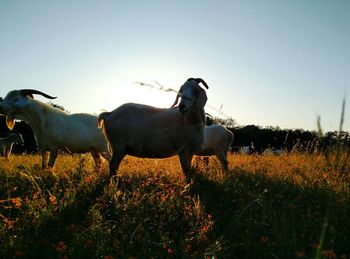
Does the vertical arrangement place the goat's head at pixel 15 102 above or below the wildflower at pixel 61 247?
above

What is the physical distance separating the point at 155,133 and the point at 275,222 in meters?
3.87

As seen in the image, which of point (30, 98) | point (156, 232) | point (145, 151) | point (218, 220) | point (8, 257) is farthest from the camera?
point (30, 98)

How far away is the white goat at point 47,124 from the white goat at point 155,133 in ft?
6.92

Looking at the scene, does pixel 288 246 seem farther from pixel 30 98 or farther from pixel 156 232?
pixel 30 98

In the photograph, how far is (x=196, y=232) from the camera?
3.21 meters

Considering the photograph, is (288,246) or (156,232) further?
(156,232)

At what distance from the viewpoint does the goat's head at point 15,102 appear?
8266 mm

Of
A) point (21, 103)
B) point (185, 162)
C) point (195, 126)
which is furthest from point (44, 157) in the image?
point (195, 126)

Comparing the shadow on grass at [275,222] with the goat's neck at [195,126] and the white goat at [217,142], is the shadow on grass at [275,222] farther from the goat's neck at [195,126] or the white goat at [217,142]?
the white goat at [217,142]

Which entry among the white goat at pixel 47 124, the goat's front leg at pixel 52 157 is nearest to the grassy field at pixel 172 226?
the goat's front leg at pixel 52 157

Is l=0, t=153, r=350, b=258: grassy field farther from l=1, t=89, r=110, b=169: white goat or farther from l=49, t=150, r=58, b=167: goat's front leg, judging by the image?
l=1, t=89, r=110, b=169: white goat

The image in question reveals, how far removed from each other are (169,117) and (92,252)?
467 cm

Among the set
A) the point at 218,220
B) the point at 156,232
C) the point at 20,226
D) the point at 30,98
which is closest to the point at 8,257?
the point at 20,226

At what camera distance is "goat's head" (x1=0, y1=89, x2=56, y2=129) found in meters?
8.27
